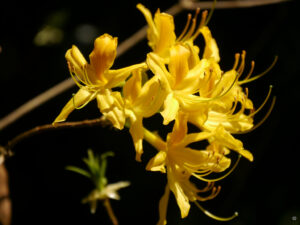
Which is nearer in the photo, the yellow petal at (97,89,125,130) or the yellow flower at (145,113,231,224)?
the yellow petal at (97,89,125,130)

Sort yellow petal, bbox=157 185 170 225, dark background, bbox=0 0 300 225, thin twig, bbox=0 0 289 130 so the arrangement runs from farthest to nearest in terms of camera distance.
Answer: dark background, bbox=0 0 300 225
thin twig, bbox=0 0 289 130
yellow petal, bbox=157 185 170 225

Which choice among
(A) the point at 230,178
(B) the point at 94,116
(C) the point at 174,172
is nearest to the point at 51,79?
(B) the point at 94,116

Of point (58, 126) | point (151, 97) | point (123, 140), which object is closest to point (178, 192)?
point (151, 97)

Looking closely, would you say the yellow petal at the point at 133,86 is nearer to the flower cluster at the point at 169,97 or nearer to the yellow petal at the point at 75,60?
the flower cluster at the point at 169,97

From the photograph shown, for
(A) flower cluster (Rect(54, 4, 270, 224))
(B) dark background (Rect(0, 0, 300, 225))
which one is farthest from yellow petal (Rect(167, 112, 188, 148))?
(B) dark background (Rect(0, 0, 300, 225))

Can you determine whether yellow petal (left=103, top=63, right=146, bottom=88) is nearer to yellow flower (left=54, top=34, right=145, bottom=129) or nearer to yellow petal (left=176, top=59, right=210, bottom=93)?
yellow flower (left=54, top=34, right=145, bottom=129)

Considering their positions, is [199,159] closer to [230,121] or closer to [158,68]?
[230,121]
